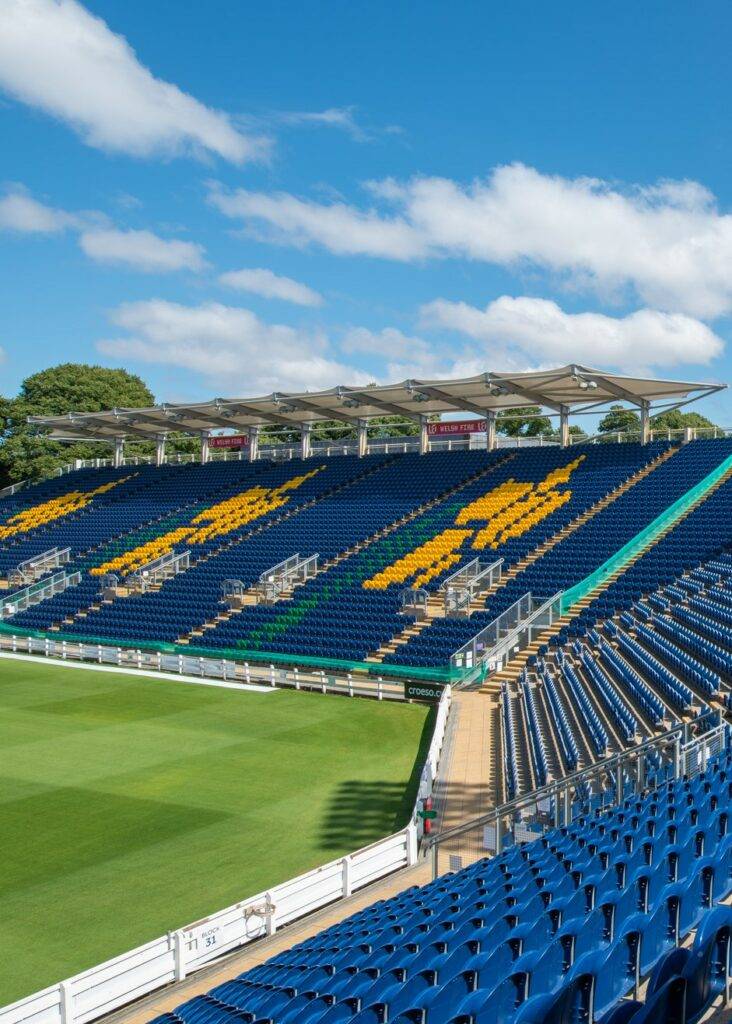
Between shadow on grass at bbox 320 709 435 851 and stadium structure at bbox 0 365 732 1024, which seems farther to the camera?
shadow on grass at bbox 320 709 435 851

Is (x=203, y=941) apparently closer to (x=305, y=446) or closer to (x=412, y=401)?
(x=412, y=401)

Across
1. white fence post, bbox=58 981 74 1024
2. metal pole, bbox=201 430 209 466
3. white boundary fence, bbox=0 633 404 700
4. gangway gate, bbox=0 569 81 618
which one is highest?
metal pole, bbox=201 430 209 466

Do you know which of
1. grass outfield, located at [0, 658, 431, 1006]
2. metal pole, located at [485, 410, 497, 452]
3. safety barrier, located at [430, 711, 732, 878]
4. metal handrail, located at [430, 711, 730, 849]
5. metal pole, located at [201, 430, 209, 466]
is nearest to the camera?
grass outfield, located at [0, 658, 431, 1006]

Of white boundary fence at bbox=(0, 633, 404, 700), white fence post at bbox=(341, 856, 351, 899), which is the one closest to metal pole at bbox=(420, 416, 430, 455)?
white boundary fence at bbox=(0, 633, 404, 700)

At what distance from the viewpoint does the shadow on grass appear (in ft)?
53.6

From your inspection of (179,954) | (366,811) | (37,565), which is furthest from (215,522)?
(179,954)

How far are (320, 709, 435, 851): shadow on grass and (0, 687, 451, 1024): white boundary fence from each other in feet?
4.65

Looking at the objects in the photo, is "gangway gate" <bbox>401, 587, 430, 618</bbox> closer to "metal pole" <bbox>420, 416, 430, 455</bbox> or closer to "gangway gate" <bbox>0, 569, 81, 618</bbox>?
"metal pole" <bbox>420, 416, 430, 455</bbox>

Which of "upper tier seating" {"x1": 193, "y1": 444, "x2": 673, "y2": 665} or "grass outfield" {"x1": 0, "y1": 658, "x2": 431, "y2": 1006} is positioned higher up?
"upper tier seating" {"x1": 193, "y1": 444, "x2": 673, "y2": 665}

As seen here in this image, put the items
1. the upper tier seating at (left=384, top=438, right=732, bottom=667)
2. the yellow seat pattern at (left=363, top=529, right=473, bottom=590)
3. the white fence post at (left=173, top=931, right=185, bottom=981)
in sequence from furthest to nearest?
the yellow seat pattern at (left=363, top=529, right=473, bottom=590)
the upper tier seating at (left=384, top=438, right=732, bottom=667)
the white fence post at (left=173, top=931, right=185, bottom=981)

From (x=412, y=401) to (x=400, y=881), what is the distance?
113ft

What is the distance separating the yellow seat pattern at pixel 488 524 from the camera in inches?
1511

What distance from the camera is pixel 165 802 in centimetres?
1834

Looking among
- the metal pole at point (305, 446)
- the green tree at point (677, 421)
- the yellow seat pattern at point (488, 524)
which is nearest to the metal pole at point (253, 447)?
the metal pole at point (305, 446)
